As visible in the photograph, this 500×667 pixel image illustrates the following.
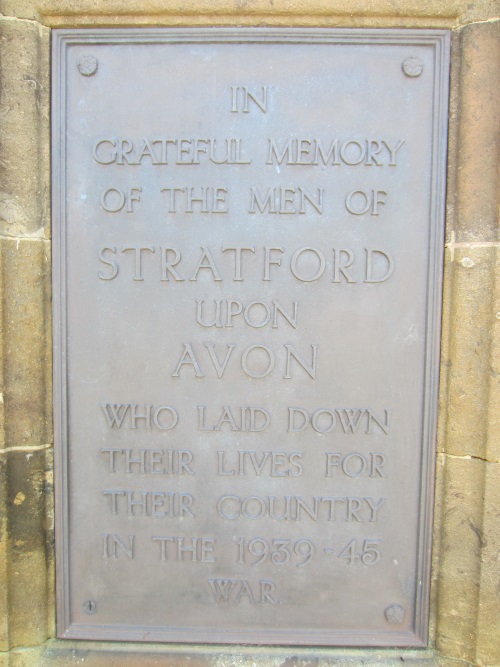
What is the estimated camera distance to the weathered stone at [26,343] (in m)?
1.93

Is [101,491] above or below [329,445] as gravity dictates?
below

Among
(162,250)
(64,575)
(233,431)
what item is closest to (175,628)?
(64,575)

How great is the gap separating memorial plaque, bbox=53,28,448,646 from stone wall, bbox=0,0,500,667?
63 millimetres

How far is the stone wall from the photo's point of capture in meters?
1.85

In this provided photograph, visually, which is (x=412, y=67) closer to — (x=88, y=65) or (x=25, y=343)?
(x=88, y=65)

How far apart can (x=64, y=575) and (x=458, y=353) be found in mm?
1930

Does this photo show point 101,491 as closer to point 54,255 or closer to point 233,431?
point 233,431

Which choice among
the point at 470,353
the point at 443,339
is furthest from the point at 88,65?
the point at 470,353

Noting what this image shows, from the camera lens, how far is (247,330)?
1.97 metres

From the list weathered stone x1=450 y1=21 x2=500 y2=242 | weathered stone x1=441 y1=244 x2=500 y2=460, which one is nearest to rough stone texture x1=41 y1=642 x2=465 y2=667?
weathered stone x1=441 y1=244 x2=500 y2=460

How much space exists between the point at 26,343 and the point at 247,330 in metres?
0.93

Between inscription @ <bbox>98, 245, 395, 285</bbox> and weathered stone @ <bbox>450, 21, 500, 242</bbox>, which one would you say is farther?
inscription @ <bbox>98, 245, 395, 285</bbox>

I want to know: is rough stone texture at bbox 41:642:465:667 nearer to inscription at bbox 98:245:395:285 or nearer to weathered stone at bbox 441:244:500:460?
weathered stone at bbox 441:244:500:460

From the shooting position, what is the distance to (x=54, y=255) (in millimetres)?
1956
